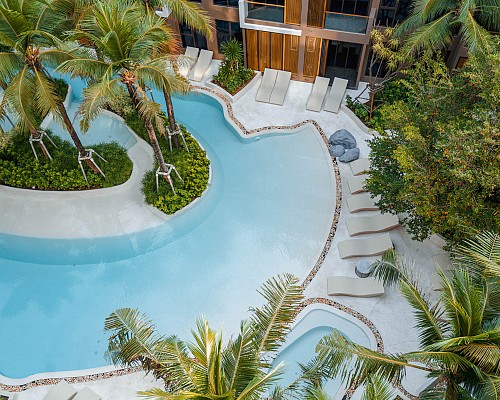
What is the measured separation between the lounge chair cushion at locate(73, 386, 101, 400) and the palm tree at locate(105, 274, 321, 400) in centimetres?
344

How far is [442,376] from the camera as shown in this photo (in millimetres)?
9000

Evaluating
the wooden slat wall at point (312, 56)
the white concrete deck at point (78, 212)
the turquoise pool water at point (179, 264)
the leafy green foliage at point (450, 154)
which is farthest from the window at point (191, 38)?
the leafy green foliage at point (450, 154)

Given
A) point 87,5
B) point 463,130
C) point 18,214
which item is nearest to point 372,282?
point 463,130

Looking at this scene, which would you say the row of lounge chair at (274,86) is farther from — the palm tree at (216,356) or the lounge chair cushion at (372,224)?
the palm tree at (216,356)

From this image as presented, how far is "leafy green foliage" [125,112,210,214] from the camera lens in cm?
1669

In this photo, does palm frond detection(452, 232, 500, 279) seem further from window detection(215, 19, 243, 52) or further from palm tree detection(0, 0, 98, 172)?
window detection(215, 19, 243, 52)

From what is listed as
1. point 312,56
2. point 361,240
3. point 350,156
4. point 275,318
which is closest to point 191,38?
point 312,56

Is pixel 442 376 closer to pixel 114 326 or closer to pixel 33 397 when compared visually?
pixel 114 326

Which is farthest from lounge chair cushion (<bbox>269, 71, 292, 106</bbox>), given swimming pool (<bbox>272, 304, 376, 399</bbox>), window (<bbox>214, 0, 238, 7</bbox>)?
swimming pool (<bbox>272, 304, 376, 399</bbox>)

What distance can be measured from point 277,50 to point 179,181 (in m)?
7.99

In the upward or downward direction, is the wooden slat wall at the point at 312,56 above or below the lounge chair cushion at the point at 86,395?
above

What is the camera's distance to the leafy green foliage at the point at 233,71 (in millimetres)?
20219

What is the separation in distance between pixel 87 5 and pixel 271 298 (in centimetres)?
1057

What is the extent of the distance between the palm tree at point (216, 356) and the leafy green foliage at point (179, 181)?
747 centimetres
